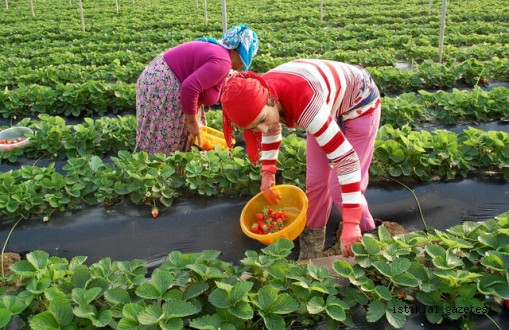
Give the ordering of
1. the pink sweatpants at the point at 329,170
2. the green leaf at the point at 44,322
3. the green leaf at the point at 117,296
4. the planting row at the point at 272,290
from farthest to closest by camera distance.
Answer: the pink sweatpants at the point at 329,170 < the green leaf at the point at 117,296 < the planting row at the point at 272,290 < the green leaf at the point at 44,322

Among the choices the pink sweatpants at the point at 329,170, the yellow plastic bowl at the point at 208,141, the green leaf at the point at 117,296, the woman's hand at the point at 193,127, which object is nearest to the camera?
the green leaf at the point at 117,296

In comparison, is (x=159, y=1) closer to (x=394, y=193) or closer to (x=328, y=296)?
(x=394, y=193)

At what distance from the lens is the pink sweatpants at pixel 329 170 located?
9.20ft

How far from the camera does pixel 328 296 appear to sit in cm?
212

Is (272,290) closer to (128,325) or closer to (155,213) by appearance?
(128,325)

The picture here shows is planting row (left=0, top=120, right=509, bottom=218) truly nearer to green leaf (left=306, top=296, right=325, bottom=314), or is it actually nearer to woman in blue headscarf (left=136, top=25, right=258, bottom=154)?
woman in blue headscarf (left=136, top=25, right=258, bottom=154)

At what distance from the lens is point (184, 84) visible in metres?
3.50

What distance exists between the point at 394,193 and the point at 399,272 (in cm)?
139

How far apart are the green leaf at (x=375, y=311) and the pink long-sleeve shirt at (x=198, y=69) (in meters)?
2.05

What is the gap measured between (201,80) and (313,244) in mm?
1455

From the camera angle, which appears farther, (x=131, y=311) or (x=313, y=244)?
(x=313, y=244)

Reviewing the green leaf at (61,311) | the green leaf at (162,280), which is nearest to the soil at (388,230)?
the green leaf at (162,280)

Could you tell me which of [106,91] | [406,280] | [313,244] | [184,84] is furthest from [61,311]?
[106,91]

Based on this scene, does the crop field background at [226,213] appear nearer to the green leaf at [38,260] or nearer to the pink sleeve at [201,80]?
the green leaf at [38,260]
